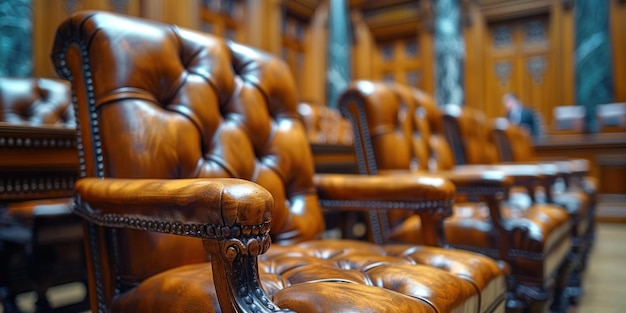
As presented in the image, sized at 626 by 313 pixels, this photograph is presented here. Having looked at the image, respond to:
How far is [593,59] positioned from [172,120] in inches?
239

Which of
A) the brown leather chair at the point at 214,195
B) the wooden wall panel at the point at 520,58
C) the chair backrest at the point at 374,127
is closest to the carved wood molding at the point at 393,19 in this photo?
the wooden wall panel at the point at 520,58

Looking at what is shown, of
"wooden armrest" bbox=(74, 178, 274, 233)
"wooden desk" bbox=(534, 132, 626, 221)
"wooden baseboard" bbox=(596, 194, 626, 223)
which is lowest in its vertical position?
"wooden baseboard" bbox=(596, 194, 626, 223)

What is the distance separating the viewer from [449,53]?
6.69 m

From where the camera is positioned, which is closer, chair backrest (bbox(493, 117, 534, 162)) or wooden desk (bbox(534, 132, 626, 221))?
chair backrest (bbox(493, 117, 534, 162))

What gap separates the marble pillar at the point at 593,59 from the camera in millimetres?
5492

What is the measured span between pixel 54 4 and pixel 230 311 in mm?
3999

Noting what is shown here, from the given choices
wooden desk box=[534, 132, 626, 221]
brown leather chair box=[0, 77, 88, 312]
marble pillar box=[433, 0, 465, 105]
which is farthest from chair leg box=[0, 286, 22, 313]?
marble pillar box=[433, 0, 465, 105]

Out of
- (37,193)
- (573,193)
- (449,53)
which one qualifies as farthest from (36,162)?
(449,53)

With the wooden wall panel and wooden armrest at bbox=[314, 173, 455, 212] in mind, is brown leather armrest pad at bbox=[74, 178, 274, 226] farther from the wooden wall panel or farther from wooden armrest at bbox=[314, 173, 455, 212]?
the wooden wall panel

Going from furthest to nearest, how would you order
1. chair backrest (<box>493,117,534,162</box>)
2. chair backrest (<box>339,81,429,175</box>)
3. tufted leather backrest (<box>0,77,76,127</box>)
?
chair backrest (<box>493,117,534,162</box>) → tufted leather backrest (<box>0,77,76,127</box>) → chair backrest (<box>339,81,429,175</box>)

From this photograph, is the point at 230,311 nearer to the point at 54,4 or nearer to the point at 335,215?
the point at 335,215

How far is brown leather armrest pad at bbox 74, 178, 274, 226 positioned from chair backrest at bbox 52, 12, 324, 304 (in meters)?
0.12

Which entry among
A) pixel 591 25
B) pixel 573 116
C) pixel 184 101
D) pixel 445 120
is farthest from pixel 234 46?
pixel 591 25

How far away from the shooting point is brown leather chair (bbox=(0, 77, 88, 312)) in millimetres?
965
